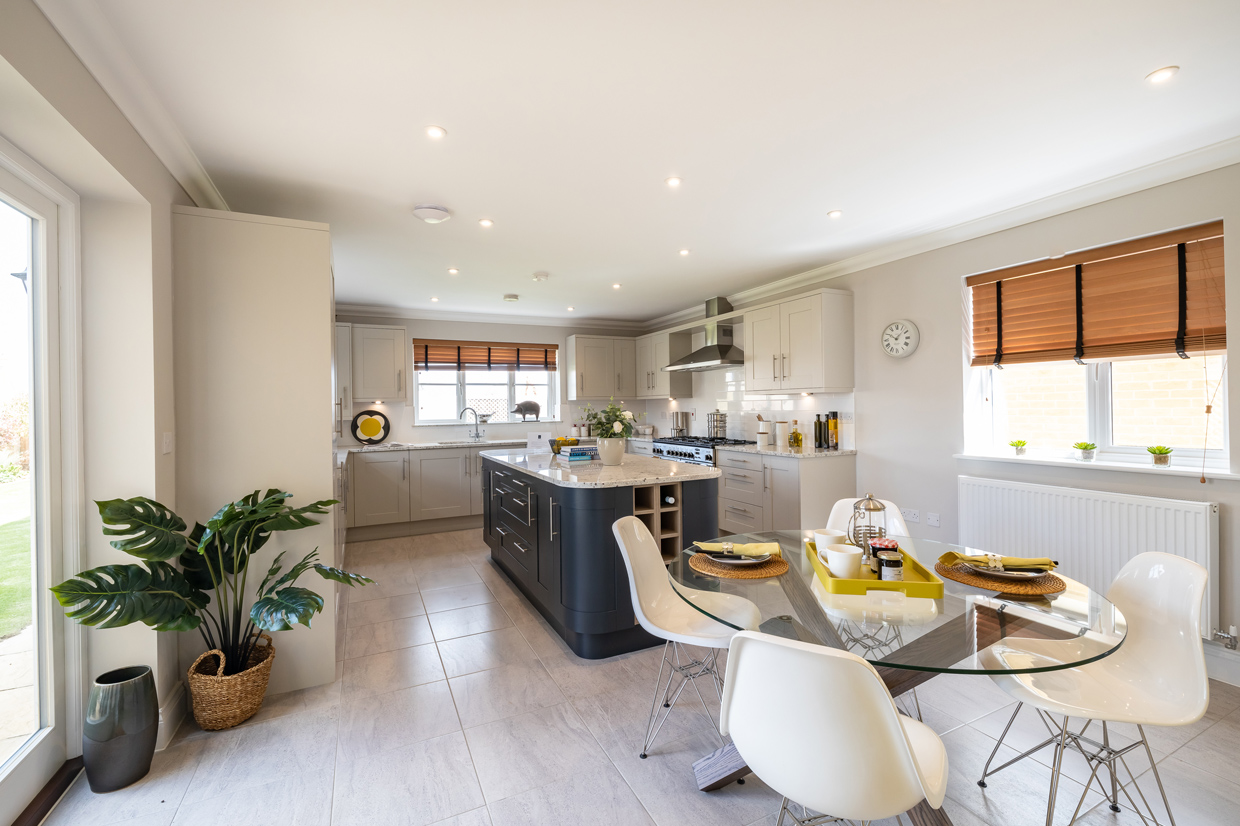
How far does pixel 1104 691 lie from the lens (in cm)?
161

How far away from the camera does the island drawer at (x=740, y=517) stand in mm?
4793

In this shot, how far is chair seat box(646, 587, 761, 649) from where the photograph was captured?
1.60 metres

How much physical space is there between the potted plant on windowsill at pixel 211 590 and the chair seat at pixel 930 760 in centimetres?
195

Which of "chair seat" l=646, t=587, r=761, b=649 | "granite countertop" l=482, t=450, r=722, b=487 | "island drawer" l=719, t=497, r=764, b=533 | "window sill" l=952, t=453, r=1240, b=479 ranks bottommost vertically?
"island drawer" l=719, t=497, r=764, b=533

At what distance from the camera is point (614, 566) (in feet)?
9.55

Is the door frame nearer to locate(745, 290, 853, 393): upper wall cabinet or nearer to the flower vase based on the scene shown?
the flower vase

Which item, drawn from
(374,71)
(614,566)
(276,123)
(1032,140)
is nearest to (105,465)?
(276,123)

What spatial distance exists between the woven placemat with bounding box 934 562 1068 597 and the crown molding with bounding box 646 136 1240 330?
230 centimetres

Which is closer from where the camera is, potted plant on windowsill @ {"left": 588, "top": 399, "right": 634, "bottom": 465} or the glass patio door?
the glass patio door

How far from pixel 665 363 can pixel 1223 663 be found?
16.4 ft

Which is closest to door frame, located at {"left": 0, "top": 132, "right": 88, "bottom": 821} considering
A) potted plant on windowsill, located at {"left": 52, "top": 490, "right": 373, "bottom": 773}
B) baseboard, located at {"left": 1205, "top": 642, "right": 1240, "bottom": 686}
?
potted plant on windowsill, located at {"left": 52, "top": 490, "right": 373, "bottom": 773}

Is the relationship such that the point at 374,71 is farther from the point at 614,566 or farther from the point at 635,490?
the point at 614,566

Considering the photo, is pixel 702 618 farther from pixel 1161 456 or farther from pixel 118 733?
pixel 1161 456

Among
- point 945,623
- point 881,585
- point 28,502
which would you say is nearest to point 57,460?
point 28,502
